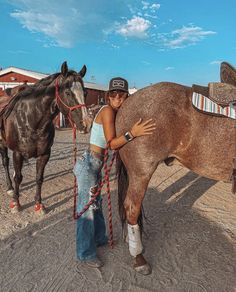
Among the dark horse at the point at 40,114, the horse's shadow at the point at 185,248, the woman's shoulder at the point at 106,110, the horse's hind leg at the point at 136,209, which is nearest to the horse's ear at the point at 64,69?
the dark horse at the point at 40,114

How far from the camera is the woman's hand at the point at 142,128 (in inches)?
99.9

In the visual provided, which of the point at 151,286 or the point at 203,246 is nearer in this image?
the point at 151,286

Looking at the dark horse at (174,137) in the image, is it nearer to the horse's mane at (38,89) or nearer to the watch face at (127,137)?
the watch face at (127,137)

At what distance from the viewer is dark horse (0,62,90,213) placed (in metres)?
3.88

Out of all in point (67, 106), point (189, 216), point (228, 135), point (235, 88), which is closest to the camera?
point (228, 135)

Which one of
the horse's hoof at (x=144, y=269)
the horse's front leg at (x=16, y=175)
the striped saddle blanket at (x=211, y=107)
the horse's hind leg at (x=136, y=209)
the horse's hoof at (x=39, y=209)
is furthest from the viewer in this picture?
the horse's front leg at (x=16, y=175)

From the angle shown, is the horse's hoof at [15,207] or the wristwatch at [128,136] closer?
the wristwatch at [128,136]

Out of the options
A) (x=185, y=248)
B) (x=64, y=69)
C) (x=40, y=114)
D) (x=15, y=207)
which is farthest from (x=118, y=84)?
(x=15, y=207)

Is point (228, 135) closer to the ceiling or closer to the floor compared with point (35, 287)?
closer to the ceiling

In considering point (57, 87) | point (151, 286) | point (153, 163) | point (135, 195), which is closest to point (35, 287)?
point (151, 286)

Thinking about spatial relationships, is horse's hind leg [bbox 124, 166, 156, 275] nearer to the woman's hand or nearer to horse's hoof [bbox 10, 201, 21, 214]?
the woman's hand

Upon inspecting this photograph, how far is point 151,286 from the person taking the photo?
2.66 meters

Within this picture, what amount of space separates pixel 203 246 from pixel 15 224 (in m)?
2.60

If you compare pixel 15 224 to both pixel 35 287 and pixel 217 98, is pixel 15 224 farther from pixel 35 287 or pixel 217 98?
pixel 217 98
